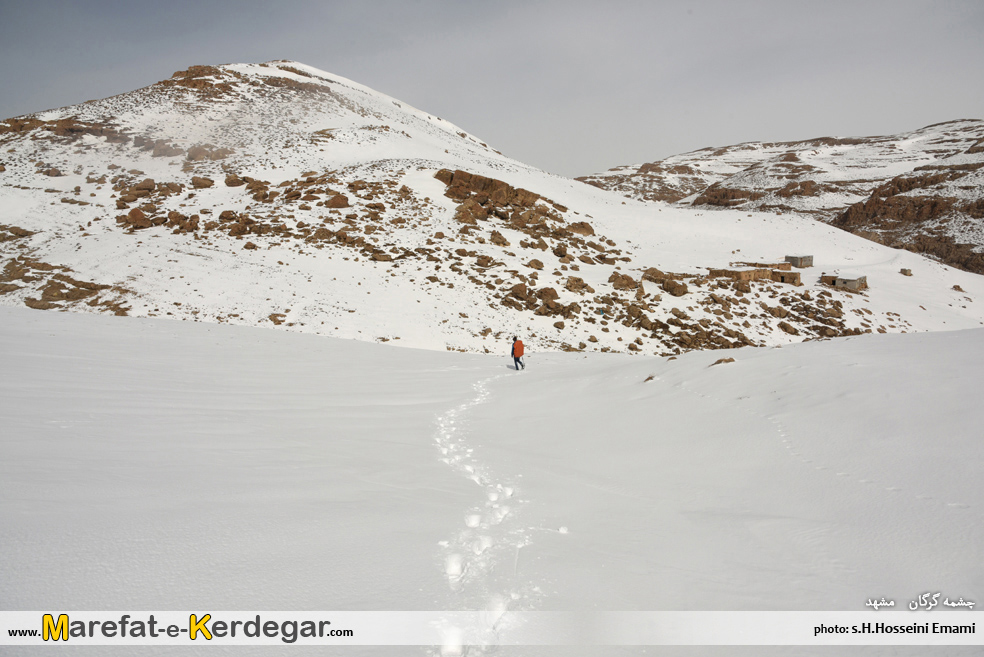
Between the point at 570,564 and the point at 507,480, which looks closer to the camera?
the point at 570,564

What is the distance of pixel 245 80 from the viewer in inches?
1746

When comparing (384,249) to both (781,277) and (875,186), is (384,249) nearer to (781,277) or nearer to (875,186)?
(781,277)

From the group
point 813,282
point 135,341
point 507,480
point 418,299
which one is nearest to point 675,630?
point 507,480

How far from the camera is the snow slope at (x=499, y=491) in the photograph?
254cm

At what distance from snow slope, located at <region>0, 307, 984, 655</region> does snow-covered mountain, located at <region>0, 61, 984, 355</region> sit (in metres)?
8.91

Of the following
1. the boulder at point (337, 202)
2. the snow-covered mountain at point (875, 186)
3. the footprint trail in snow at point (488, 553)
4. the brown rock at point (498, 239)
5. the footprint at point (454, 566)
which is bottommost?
the footprint trail in snow at point (488, 553)

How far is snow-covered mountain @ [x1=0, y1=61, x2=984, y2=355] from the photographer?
640 inches

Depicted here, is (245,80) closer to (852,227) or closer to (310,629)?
(310,629)

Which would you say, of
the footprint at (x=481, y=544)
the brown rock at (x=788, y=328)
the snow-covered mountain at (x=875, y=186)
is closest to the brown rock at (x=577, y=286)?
the brown rock at (x=788, y=328)

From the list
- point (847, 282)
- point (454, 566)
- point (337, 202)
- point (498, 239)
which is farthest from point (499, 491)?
point (847, 282)

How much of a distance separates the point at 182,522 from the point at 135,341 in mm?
8807

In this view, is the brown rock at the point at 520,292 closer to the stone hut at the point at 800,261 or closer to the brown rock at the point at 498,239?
the brown rock at the point at 498,239

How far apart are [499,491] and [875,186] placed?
3331 inches

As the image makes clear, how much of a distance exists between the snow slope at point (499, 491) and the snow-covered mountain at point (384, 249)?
8.91m
